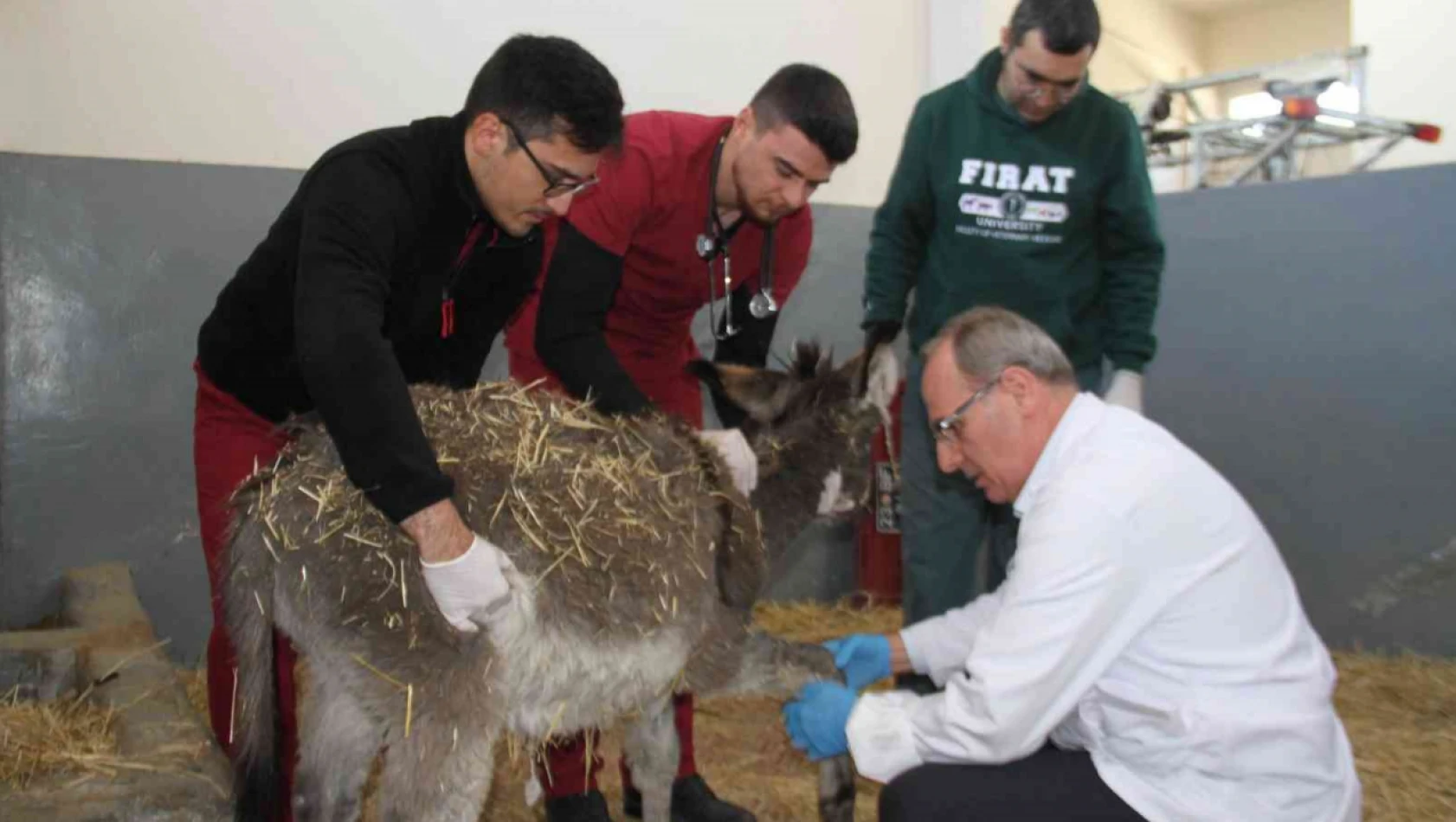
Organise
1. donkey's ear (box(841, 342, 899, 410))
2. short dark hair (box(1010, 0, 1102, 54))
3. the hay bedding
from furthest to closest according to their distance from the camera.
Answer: donkey's ear (box(841, 342, 899, 410)) → short dark hair (box(1010, 0, 1102, 54)) → the hay bedding

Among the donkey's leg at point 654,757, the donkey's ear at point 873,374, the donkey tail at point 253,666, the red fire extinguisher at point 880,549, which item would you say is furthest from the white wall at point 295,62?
the donkey's leg at point 654,757

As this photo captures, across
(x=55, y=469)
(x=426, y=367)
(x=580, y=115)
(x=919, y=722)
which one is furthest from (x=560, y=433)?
(x=55, y=469)

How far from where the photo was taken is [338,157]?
7.67ft

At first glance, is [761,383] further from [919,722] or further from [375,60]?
[375,60]

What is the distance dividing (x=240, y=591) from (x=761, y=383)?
1640mm

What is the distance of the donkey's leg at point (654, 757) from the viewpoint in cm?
312

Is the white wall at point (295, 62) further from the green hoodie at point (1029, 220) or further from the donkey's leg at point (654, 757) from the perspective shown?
the donkey's leg at point (654, 757)

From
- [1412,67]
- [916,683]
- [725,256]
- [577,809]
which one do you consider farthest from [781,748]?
[1412,67]

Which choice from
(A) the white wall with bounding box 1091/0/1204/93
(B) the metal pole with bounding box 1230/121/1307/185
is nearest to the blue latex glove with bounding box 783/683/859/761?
(B) the metal pole with bounding box 1230/121/1307/185

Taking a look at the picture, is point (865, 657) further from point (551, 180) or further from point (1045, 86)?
point (1045, 86)

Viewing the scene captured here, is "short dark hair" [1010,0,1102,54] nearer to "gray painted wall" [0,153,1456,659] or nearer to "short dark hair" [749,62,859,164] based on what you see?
"short dark hair" [749,62,859,164]

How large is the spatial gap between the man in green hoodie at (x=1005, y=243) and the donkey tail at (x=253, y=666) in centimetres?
197

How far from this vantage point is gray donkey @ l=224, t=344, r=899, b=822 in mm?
2283

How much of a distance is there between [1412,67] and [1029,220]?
21.3 ft
